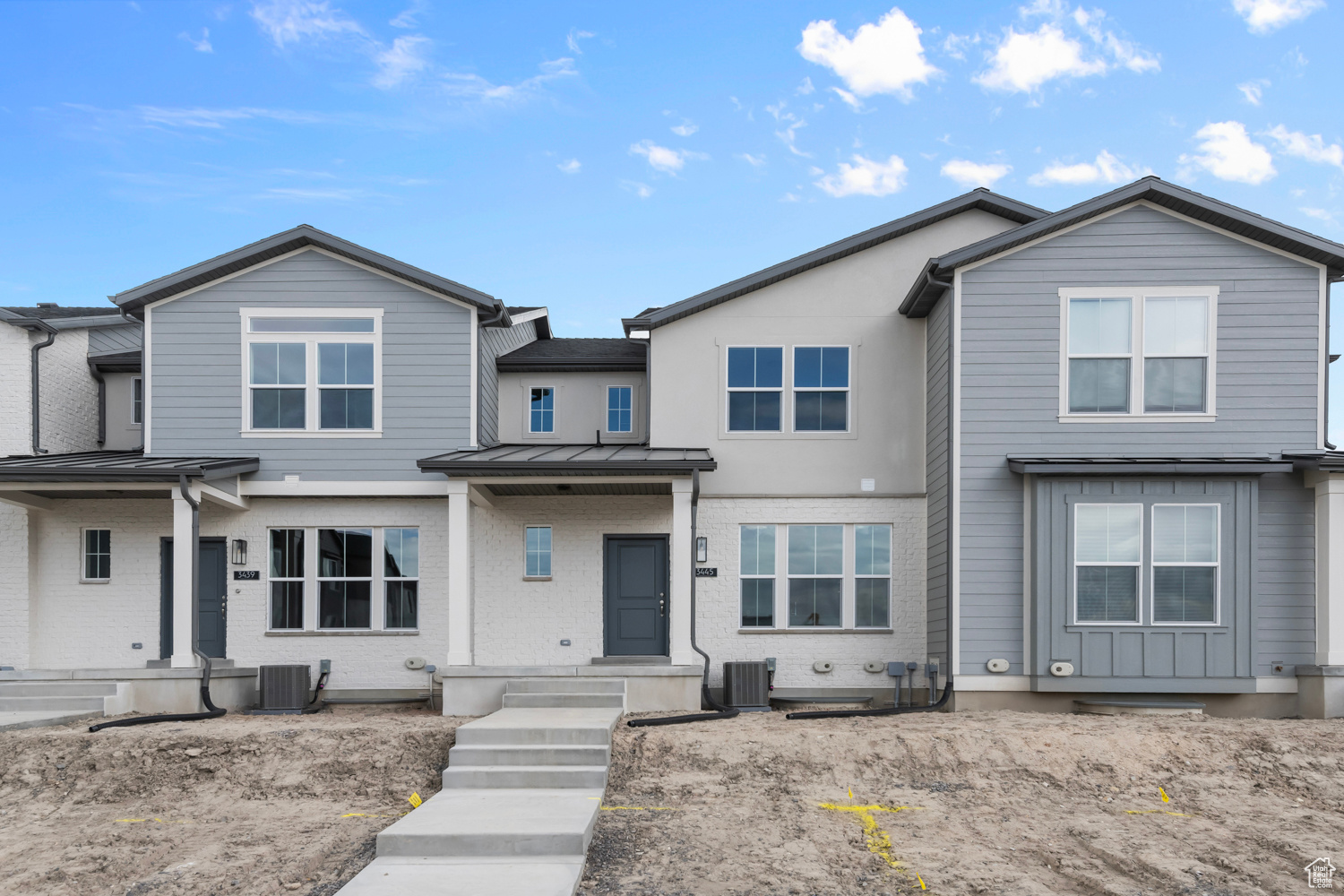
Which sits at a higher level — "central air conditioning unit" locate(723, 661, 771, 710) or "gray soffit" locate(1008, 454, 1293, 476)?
"gray soffit" locate(1008, 454, 1293, 476)

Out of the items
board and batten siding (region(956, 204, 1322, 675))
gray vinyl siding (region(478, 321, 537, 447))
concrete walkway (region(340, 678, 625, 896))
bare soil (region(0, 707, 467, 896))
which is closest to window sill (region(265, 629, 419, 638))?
bare soil (region(0, 707, 467, 896))

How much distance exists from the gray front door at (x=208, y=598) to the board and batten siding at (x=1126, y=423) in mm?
9614

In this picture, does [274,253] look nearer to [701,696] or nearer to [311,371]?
[311,371]

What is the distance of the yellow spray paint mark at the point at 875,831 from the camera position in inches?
281

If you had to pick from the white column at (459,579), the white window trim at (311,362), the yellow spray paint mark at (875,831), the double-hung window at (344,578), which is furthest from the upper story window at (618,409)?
the yellow spray paint mark at (875,831)

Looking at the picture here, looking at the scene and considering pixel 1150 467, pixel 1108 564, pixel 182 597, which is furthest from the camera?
pixel 182 597

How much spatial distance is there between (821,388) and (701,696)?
173 inches

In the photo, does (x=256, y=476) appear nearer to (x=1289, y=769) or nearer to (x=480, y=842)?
(x=480, y=842)

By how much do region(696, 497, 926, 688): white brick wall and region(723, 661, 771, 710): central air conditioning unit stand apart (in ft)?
2.08

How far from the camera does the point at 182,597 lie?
12.2 meters

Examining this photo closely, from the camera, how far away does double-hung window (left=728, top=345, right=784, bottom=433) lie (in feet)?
44.9

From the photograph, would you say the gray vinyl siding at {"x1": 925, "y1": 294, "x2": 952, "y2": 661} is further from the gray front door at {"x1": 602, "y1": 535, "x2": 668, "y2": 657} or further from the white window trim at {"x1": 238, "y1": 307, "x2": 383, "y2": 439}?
the white window trim at {"x1": 238, "y1": 307, "x2": 383, "y2": 439}

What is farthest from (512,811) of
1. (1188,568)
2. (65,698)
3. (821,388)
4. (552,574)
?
(1188,568)

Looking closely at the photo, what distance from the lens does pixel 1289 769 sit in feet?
30.0
